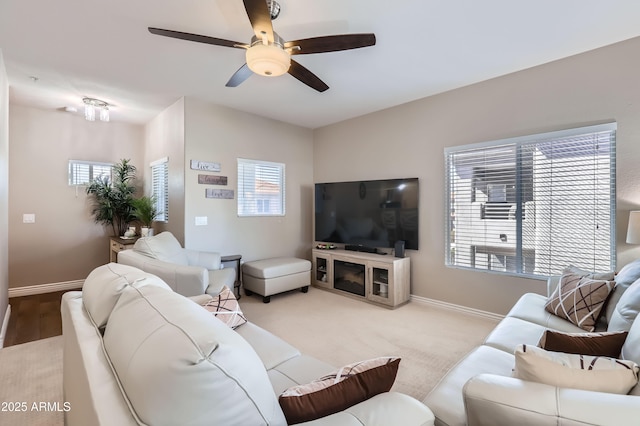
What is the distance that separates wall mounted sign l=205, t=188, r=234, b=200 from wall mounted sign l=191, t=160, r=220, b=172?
277 mm

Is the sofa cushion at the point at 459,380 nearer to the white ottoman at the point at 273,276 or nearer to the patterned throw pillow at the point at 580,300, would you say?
the patterned throw pillow at the point at 580,300

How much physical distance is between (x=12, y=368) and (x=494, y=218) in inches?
182

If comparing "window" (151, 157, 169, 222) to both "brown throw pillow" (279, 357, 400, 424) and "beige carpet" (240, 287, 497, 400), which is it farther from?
"brown throw pillow" (279, 357, 400, 424)

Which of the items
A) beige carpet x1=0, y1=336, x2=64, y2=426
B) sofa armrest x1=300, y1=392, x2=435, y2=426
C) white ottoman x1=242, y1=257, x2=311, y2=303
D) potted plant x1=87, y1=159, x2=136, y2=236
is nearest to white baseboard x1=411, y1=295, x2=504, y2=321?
white ottoman x1=242, y1=257, x2=311, y2=303

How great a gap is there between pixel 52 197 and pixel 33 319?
1968 millimetres

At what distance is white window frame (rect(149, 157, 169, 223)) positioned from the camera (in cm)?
426

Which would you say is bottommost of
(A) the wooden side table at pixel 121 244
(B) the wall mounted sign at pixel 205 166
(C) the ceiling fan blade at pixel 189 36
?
(A) the wooden side table at pixel 121 244

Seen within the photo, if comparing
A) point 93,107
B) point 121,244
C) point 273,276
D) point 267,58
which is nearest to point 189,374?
point 267,58

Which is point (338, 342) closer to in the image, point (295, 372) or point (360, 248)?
point (295, 372)

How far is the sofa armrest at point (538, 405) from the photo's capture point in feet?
2.64

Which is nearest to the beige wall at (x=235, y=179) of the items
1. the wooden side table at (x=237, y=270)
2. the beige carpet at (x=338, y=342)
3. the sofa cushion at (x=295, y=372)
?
the wooden side table at (x=237, y=270)

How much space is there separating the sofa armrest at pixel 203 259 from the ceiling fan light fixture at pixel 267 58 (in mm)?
2366

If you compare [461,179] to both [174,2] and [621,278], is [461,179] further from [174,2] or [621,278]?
[174,2]

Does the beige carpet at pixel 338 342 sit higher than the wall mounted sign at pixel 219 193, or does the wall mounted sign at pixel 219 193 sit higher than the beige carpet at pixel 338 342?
the wall mounted sign at pixel 219 193
